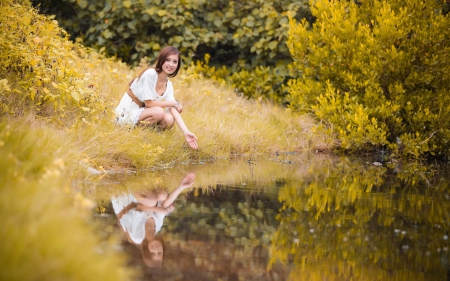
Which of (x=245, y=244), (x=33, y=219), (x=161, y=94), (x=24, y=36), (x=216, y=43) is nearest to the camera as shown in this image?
(x=33, y=219)

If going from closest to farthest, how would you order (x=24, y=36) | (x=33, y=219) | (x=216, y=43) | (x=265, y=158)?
(x=33, y=219) → (x=24, y=36) → (x=265, y=158) → (x=216, y=43)

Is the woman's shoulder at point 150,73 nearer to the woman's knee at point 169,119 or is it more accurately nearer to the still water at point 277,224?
the woman's knee at point 169,119

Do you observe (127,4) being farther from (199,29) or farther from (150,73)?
(150,73)

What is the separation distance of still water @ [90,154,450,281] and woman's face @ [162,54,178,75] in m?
1.27

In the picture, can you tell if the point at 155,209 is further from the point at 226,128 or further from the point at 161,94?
the point at 226,128

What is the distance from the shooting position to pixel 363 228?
15.2ft

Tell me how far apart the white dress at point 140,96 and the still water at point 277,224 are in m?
0.96

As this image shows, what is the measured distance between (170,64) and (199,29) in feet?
15.8

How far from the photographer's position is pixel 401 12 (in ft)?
29.0

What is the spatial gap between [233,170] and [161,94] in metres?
1.44

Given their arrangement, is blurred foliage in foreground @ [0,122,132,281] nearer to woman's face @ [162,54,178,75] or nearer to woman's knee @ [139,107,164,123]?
woman's knee @ [139,107,164,123]

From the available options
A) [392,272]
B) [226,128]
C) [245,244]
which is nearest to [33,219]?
[245,244]

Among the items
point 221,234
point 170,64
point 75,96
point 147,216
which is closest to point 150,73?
point 170,64

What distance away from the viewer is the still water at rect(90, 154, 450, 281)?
3.55 m
